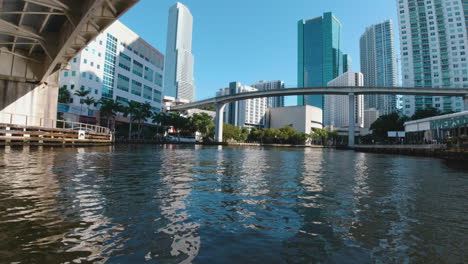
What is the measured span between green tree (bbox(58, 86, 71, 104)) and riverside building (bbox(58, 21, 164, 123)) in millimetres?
1079

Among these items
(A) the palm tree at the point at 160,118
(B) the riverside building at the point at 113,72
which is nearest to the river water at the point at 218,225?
(B) the riverside building at the point at 113,72

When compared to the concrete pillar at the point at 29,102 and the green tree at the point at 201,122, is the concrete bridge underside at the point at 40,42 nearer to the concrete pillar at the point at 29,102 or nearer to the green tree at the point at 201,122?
the concrete pillar at the point at 29,102

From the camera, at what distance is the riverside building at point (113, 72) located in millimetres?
67000

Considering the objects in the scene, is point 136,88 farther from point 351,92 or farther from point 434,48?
point 434,48

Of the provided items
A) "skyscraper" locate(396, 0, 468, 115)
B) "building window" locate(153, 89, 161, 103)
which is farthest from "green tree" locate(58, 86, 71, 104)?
"skyscraper" locate(396, 0, 468, 115)

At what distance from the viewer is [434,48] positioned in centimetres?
13988

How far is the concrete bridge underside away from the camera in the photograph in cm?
1730

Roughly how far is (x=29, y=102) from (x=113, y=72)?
5116cm

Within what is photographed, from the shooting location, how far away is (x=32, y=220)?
15.3 feet

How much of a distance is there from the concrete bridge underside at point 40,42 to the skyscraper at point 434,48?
6154 inches

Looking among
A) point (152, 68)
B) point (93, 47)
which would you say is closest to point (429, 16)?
point (152, 68)

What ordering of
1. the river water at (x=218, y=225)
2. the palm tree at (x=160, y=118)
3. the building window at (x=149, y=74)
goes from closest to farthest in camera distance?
the river water at (x=218, y=225) < the palm tree at (x=160, y=118) < the building window at (x=149, y=74)

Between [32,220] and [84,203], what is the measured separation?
1333 mm

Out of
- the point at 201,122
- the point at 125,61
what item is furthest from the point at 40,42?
the point at 201,122
